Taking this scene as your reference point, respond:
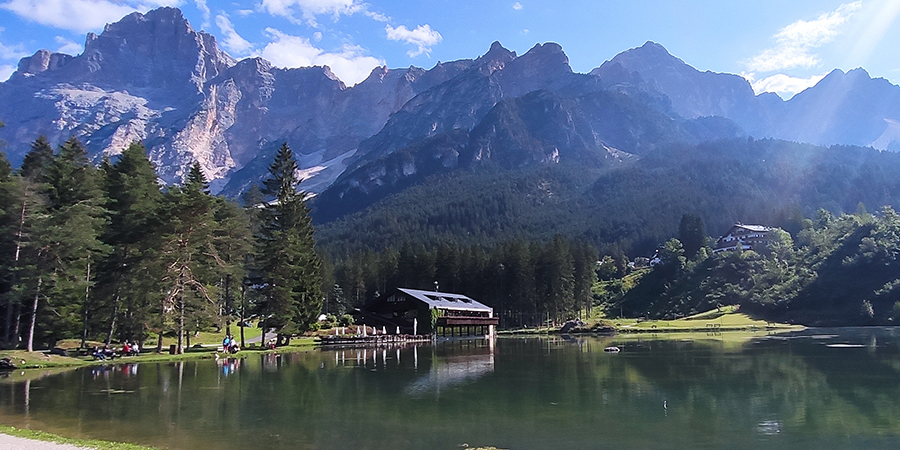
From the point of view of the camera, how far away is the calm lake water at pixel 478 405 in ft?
52.1

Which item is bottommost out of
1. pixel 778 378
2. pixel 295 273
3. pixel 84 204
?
pixel 778 378

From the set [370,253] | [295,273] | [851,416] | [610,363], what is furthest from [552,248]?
[851,416]

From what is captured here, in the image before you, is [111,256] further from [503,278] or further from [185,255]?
[503,278]

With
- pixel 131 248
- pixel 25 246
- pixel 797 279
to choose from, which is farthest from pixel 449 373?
pixel 797 279

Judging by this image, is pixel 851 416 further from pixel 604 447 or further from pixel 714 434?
pixel 604 447

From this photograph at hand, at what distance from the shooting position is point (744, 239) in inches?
5753

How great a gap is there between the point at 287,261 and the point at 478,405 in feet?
124

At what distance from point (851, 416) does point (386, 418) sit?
49.2 feet

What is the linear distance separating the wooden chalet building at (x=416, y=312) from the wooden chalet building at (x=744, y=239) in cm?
8584

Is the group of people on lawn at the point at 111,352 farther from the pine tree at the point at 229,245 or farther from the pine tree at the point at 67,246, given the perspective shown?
the pine tree at the point at 229,245

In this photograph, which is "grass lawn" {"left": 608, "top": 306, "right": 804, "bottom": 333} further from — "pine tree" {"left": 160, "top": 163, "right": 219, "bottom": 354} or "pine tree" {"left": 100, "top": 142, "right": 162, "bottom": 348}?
"pine tree" {"left": 100, "top": 142, "right": 162, "bottom": 348}

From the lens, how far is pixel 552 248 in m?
99.1

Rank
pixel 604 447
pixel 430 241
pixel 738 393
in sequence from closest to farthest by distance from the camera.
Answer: pixel 604 447
pixel 738 393
pixel 430 241

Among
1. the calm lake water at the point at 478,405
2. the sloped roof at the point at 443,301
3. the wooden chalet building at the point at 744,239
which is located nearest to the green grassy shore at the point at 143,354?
the calm lake water at the point at 478,405
